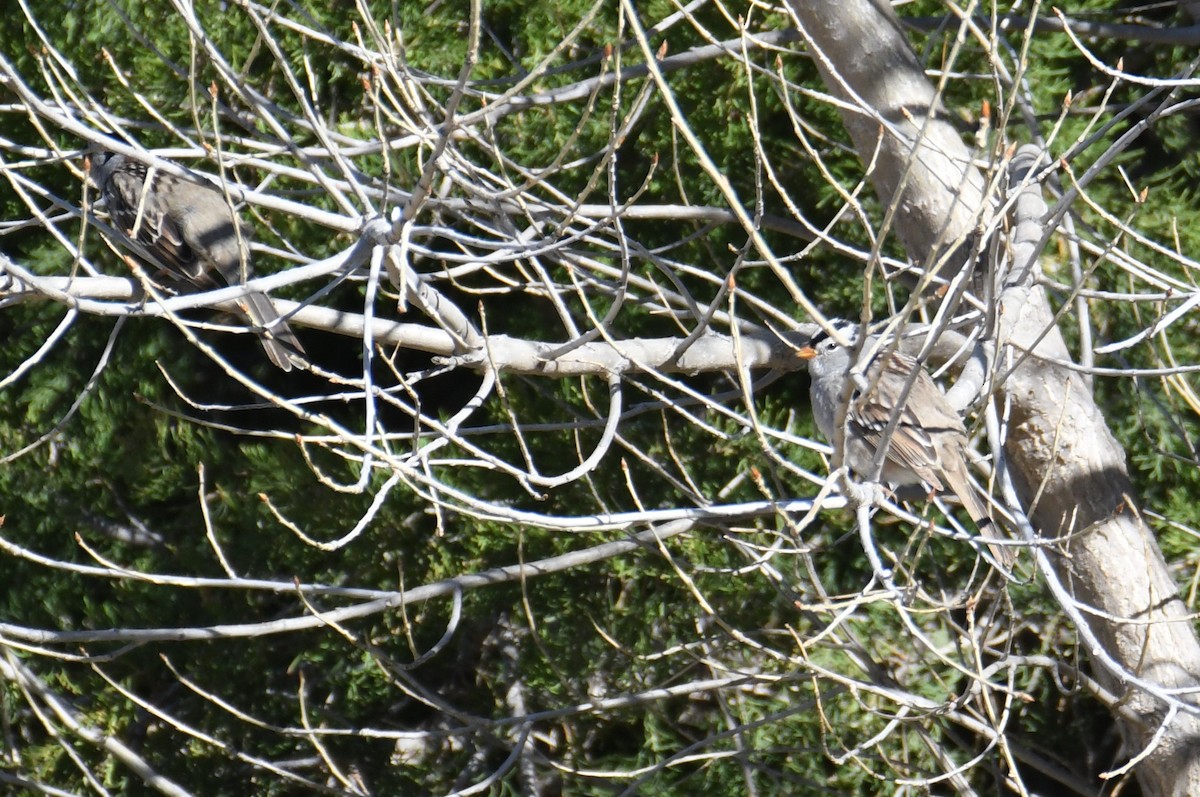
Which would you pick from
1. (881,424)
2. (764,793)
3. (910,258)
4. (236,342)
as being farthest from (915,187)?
(236,342)

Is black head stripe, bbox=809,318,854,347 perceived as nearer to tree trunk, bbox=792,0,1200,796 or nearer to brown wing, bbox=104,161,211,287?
tree trunk, bbox=792,0,1200,796

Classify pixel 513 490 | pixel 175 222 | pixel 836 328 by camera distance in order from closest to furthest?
1. pixel 836 328
2. pixel 175 222
3. pixel 513 490

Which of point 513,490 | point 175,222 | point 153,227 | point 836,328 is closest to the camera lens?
point 836,328

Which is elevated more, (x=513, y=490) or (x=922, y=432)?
(x=922, y=432)

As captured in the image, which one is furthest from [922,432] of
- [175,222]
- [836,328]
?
[175,222]

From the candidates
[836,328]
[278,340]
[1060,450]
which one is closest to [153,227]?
[278,340]

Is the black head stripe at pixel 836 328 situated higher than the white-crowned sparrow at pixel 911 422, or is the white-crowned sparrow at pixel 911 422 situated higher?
the black head stripe at pixel 836 328

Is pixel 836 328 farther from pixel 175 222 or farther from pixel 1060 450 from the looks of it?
pixel 175 222

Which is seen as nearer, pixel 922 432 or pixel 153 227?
pixel 922 432

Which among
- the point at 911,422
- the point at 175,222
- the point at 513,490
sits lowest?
the point at 513,490

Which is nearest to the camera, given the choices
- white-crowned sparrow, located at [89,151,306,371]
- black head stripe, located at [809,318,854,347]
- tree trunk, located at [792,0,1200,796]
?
tree trunk, located at [792,0,1200,796]

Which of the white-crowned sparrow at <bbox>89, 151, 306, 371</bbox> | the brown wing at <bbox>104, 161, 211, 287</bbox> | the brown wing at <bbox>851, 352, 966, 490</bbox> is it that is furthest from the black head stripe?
the brown wing at <bbox>104, 161, 211, 287</bbox>

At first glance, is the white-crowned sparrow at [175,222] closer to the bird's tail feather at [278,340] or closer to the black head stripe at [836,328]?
the bird's tail feather at [278,340]

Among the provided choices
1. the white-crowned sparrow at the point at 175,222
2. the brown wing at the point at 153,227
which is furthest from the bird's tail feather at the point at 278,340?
the brown wing at the point at 153,227
